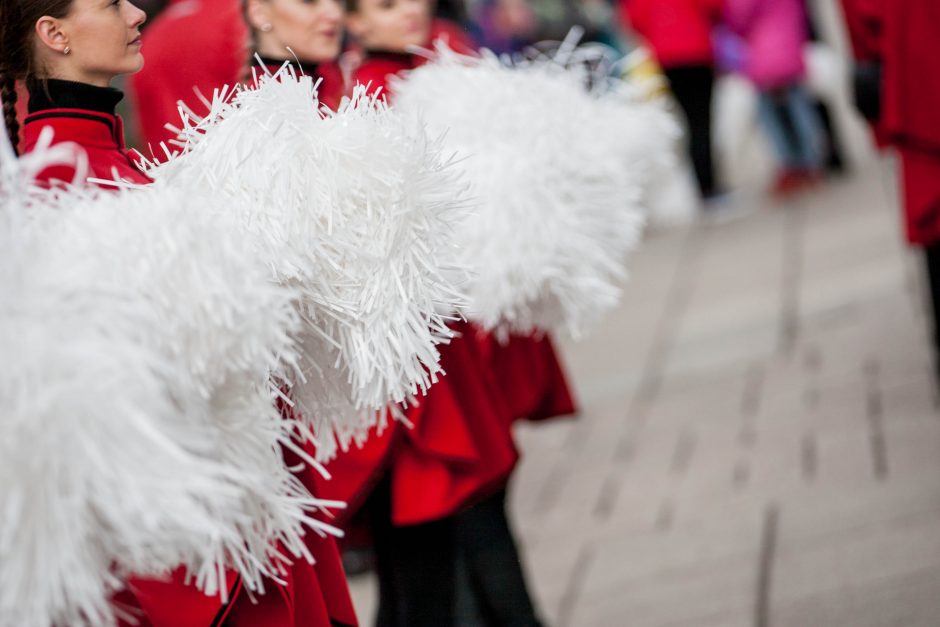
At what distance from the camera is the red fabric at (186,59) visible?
3.55 metres

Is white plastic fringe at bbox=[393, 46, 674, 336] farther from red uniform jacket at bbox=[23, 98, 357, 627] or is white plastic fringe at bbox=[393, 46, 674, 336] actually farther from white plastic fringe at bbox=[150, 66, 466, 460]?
red uniform jacket at bbox=[23, 98, 357, 627]

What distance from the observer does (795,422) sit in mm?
5461

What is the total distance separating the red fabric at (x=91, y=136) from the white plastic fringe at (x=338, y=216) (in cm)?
6

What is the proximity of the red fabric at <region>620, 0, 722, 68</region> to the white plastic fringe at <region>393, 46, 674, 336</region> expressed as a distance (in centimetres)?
581

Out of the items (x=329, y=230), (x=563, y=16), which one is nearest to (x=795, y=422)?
(x=329, y=230)

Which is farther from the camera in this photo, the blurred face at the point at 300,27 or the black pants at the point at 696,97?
the black pants at the point at 696,97

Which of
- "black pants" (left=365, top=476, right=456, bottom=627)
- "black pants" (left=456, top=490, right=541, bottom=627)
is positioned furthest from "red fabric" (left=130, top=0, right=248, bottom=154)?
"black pants" (left=456, top=490, right=541, bottom=627)

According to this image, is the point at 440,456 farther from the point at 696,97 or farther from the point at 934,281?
the point at 696,97

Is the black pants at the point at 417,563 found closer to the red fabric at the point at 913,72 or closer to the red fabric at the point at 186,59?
the red fabric at the point at 186,59

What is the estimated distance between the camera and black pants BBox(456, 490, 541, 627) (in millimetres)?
3479

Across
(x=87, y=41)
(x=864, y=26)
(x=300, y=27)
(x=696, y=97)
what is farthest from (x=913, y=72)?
(x=696, y=97)

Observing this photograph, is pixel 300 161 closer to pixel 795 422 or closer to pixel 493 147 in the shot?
pixel 493 147

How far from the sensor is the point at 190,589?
6.75 feet

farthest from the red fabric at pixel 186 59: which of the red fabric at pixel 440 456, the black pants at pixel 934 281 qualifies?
the black pants at pixel 934 281
